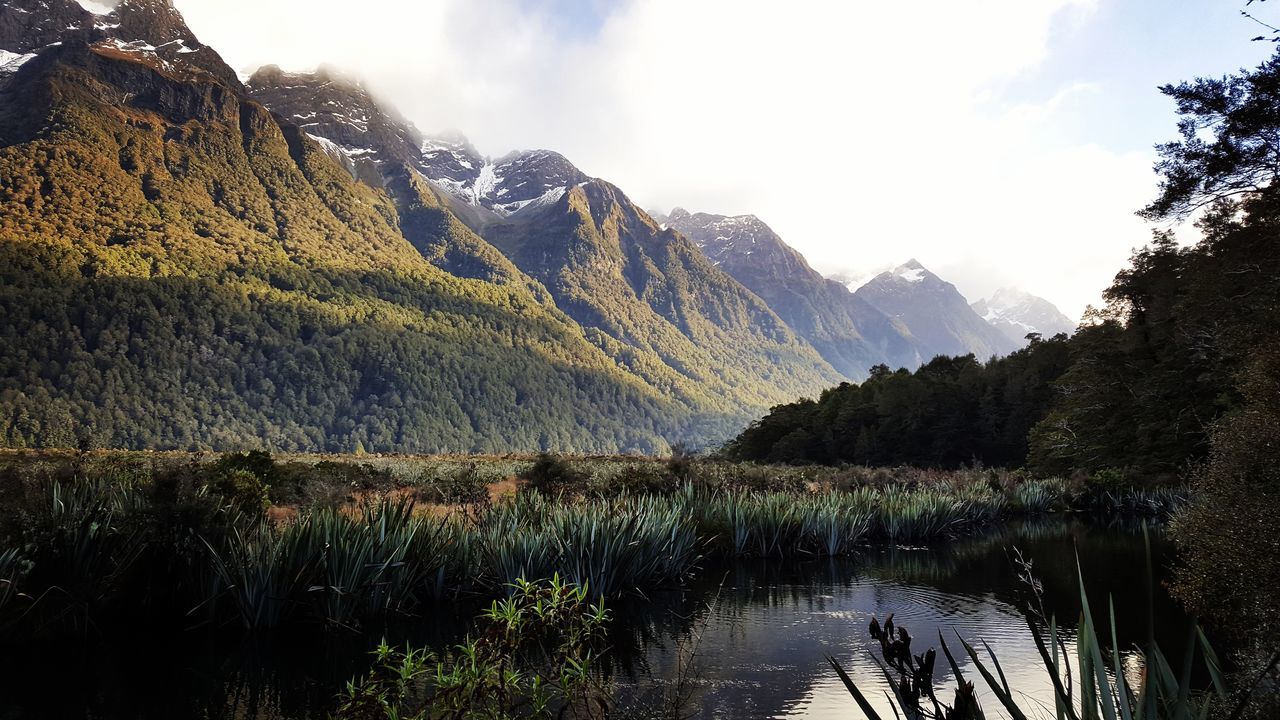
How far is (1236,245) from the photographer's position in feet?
63.0

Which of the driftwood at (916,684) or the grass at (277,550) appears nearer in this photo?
the driftwood at (916,684)

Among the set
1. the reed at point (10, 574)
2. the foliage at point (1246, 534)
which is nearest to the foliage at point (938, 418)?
the foliage at point (1246, 534)

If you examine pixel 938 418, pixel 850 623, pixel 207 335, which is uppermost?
pixel 207 335

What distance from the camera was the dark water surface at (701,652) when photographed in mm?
5770

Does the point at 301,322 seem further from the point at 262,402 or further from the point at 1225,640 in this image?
the point at 1225,640

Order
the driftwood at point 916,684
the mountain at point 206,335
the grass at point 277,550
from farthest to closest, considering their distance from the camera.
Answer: the mountain at point 206,335
the grass at point 277,550
the driftwood at point 916,684

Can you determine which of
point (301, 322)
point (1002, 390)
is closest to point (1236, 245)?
point (1002, 390)

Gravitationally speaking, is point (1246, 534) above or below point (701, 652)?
above

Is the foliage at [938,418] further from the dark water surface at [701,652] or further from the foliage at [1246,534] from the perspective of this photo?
the foliage at [1246,534]

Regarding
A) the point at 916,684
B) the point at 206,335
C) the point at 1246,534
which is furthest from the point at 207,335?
the point at 916,684

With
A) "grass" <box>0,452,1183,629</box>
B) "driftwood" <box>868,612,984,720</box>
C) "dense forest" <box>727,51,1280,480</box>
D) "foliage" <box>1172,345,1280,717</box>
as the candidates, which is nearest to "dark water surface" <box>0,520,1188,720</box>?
"grass" <box>0,452,1183,629</box>

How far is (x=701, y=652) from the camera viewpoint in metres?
7.63

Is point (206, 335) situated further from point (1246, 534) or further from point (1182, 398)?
point (1246, 534)

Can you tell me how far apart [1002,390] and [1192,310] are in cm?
3244
